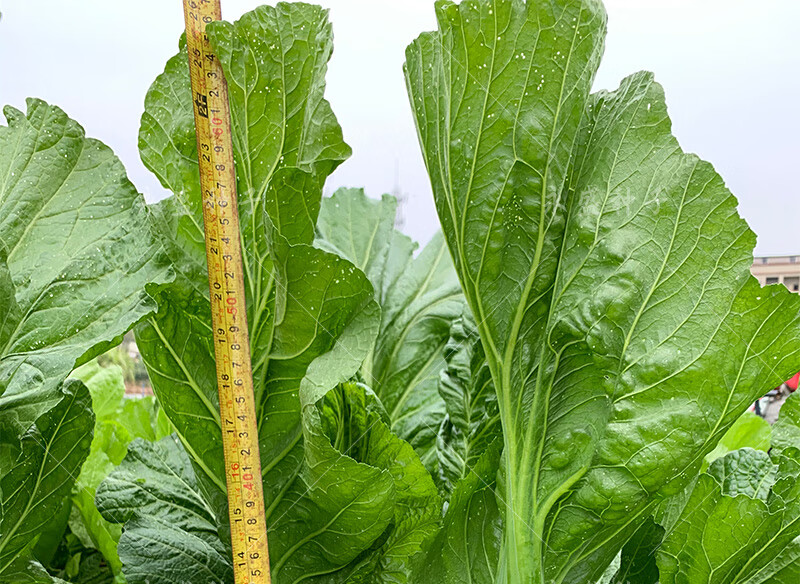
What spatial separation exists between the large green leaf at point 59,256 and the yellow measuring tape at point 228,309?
0.05 meters

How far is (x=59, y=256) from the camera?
1.46ft

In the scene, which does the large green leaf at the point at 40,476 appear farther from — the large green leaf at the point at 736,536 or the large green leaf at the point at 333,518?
the large green leaf at the point at 736,536

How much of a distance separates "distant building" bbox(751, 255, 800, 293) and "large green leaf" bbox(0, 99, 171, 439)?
1.01ft

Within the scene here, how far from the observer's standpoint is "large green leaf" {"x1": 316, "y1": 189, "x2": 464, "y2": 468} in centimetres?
60

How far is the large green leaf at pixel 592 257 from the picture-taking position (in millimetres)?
365

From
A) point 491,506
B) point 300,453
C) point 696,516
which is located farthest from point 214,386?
point 696,516

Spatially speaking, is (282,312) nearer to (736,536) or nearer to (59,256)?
(59,256)

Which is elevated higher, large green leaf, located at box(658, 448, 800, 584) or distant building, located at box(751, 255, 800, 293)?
distant building, located at box(751, 255, 800, 293)

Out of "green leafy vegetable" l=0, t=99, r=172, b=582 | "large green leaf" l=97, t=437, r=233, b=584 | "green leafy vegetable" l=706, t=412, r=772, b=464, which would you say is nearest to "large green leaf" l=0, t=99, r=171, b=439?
"green leafy vegetable" l=0, t=99, r=172, b=582

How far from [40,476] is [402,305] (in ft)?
0.95

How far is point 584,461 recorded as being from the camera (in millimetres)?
383

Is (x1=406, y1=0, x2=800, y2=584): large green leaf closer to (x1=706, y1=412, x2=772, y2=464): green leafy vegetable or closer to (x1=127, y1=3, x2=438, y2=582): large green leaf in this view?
(x1=127, y1=3, x2=438, y2=582): large green leaf

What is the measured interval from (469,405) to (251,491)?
170mm

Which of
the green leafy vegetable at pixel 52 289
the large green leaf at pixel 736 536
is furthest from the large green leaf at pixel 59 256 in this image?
the large green leaf at pixel 736 536
